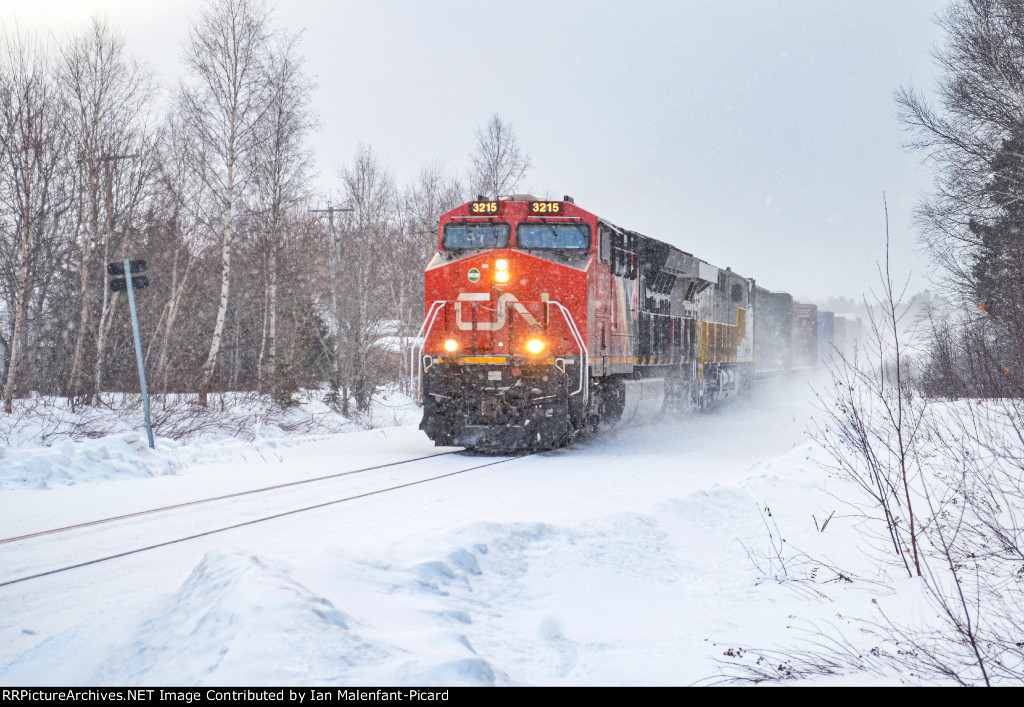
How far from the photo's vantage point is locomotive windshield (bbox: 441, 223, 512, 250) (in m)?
12.0

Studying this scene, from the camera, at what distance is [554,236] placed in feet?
38.6

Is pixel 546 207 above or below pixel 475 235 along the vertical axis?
above

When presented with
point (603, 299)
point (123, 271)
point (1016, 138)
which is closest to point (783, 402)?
point (1016, 138)

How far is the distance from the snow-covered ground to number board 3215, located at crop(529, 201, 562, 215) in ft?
13.4

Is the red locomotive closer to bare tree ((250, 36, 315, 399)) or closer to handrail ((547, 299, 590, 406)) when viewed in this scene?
handrail ((547, 299, 590, 406))

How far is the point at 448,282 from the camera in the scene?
39.4ft

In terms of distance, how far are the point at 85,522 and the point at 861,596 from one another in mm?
6060

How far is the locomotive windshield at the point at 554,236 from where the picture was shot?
1168cm

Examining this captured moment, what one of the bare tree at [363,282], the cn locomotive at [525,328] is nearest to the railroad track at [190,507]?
the cn locomotive at [525,328]

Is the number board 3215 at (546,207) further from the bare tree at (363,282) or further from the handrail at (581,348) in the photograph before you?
the bare tree at (363,282)

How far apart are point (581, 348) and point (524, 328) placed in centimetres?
102

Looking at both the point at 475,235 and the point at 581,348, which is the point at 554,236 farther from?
the point at 581,348

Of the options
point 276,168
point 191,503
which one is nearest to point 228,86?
point 276,168
